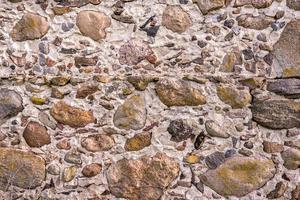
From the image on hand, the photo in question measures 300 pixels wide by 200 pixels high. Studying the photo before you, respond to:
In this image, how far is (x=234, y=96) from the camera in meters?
2.82

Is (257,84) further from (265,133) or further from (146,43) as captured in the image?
(146,43)

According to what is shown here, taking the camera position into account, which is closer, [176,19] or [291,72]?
[291,72]

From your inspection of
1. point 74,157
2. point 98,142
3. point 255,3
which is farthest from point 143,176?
point 255,3

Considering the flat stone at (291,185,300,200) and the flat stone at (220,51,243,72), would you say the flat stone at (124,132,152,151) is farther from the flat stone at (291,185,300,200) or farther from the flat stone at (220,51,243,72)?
the flat stone at (291,185,300,200)

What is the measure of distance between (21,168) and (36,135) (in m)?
0.24

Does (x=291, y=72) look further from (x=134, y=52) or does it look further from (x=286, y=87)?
(x=134, y=52)

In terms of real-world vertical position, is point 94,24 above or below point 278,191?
above

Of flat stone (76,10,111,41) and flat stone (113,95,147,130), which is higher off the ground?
flat stone (76,10,111,41)

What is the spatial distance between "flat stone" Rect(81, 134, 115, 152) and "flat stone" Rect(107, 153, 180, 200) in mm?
128

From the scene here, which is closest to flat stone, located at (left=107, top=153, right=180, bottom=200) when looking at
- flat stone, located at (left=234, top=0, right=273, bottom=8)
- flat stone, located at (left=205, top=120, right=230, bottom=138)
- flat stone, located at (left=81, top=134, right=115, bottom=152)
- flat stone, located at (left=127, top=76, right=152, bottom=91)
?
flat stone, located at (left=81, top=134, right=115, bottom=152)

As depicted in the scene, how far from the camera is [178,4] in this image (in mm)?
2918

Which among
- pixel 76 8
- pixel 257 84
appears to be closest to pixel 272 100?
pixel 257 84

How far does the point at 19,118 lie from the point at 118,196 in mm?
830

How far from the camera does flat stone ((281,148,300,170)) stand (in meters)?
2.79
